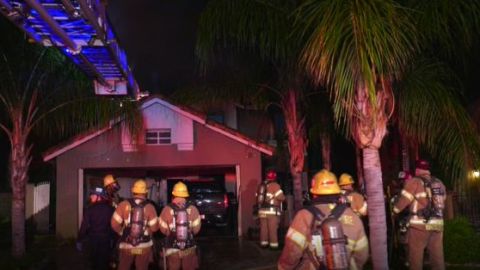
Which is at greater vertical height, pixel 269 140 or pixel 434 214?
pixel 269 140

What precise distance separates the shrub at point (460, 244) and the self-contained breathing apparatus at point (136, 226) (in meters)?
5.63

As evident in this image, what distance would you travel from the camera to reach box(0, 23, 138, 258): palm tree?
1102 centimetres

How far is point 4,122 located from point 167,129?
4.66 m

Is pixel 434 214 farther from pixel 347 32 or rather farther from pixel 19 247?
pixel 19 247

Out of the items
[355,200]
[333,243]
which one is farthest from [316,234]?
[355,200]

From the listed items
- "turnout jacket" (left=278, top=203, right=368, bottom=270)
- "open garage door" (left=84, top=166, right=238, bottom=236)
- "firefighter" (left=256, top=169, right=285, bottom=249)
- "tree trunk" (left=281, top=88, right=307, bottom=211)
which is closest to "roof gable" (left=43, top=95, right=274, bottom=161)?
"open garage door" (left=84, top=166, right=238, bottom=236)

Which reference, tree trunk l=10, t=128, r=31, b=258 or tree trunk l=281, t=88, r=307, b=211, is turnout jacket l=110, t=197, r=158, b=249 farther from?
tree trunk l=281, t=88, r=307, b=211

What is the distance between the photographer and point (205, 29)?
8.25m

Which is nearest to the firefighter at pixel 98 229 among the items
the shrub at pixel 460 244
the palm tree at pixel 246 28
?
the palm tree at pixel 246 28

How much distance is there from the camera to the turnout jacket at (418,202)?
793cm

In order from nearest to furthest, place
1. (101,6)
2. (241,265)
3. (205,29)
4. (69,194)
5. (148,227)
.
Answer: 1. (101,6)
2. (148,227)
3. (205,29)
4. (241,265)
5. (69,194)

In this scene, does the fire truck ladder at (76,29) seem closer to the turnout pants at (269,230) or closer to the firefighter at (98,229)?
the firefighter at (98,229)

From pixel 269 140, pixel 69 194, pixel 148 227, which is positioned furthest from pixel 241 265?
pixel 269 140

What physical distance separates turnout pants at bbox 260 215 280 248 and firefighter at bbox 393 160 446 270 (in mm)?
4848
